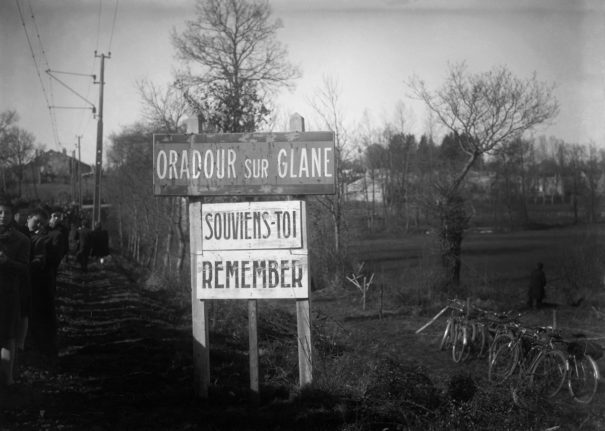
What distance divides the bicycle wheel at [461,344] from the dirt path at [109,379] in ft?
15.0

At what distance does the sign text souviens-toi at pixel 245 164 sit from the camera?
6.43m

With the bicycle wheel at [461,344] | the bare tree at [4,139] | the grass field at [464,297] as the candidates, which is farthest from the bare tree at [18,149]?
the bicycle wheel at [461,344]

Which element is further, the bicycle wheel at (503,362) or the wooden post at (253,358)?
the bicycle wheel at (503,362)

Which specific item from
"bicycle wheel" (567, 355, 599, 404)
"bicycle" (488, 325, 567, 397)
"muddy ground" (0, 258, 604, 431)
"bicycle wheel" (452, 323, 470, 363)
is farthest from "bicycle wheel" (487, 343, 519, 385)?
"bicycle wheel" (452, 323, 470, 363)

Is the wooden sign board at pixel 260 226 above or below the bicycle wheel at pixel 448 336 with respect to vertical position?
above

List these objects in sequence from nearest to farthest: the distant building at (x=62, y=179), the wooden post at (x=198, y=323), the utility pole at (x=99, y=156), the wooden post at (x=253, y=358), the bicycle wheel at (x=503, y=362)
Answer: the wooden post at (x=253, y=358) < the wooden post at (x=198, y=323) < the bicycle wheel at (x=503, y=362) < the utility pole at (x=99, y=156) < the distant building at (x=62, y=179)

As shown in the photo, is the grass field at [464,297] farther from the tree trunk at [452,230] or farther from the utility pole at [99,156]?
the utility pole at [99,156]

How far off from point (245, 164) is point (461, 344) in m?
6.47

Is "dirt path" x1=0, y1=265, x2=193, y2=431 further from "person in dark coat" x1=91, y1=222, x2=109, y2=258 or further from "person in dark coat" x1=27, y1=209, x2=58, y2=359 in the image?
"person in dark coat" x1=91, y1=222, x2=109, y2=258

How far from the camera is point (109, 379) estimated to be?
22.8ft

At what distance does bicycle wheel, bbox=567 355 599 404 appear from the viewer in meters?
7.70

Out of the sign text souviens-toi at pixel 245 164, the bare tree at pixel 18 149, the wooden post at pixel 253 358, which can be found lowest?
the wooden post at pixel 253 358

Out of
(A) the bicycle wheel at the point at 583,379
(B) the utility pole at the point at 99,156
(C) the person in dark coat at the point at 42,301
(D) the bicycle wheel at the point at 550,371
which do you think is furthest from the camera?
(B) the utility pole at the point at 99,156

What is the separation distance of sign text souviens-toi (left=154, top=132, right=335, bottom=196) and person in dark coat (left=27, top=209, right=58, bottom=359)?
76.6 inches
